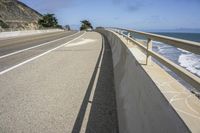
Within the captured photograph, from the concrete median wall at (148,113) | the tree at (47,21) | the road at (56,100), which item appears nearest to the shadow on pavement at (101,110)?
the road at (56,100)

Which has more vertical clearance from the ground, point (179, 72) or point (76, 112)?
point (179, 72)

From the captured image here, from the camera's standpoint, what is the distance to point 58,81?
9523 millimetres

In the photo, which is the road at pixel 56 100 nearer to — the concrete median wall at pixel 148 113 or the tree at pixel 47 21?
the concrete median wall at pixel 148 113

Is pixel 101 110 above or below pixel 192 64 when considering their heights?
above

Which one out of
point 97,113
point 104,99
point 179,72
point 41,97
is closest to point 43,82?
point 41,97

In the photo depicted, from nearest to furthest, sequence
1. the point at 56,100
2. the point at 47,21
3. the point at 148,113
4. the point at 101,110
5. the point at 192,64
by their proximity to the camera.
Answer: the point at 148,113 → the point at 101,110 → the point at 56,100 → the point at 192,64 → the point at 47,21

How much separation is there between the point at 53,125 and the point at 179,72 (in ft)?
9.82

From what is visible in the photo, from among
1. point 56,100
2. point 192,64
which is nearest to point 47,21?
point 192,64

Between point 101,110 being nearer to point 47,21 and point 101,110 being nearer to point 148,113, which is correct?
point 148,113

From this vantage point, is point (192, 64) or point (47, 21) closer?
point (192, 64)

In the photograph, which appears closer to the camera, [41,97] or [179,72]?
[179,72]

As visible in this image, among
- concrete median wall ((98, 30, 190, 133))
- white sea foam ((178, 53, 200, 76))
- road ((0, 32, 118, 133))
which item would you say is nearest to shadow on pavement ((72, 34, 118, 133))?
road ((0, 32, 118, 133))

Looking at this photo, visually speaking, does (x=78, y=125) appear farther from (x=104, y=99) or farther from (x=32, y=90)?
(x=32, y=90)

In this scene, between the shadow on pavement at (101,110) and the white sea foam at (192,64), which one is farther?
the white sea foam at (192,64)
